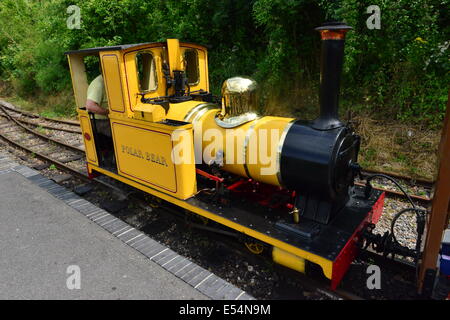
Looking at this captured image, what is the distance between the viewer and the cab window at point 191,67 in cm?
555

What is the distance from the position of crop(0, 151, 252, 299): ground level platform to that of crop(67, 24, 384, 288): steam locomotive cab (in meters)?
0.71

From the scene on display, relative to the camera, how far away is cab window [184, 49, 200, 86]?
5554mm

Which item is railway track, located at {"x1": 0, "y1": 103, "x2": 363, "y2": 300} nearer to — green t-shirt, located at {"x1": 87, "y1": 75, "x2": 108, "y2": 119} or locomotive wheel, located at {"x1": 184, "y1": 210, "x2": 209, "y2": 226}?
locomotive wheel, located at {"x1": 184, "y1": 210, "x2": 209, "y2": 226}

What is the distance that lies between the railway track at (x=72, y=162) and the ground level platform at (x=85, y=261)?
2.58ft

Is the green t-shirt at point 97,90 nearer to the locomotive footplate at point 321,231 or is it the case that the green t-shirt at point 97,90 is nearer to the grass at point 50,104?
the locomotive footplate at point 321,231

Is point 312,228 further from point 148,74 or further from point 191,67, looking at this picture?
point 191,67

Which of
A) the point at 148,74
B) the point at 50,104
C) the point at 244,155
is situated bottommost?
the point at 50,104

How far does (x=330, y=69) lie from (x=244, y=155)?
1392 millimetres

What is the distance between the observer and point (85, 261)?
12.7 feet

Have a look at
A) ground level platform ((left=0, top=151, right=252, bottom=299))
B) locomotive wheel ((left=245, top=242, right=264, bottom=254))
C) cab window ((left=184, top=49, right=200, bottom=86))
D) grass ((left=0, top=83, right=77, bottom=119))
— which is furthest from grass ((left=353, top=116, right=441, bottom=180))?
grass ((left=0, top=83, right=77, bottom=119))

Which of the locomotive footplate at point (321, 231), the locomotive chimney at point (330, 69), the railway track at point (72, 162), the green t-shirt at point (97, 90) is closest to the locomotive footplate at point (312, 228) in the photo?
the locomotive footplate at point (321, 231)

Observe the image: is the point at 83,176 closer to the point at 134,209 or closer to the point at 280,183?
the point at 134,209

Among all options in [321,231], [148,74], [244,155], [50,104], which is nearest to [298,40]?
→ [148,74]
